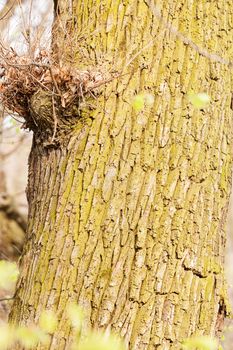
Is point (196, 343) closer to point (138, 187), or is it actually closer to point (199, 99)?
point (138, 187)

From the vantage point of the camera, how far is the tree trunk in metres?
2.30

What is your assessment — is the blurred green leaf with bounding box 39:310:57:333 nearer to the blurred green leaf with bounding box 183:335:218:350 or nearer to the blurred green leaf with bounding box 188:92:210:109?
the blurred green leaf with bounding box 183:335:218:350

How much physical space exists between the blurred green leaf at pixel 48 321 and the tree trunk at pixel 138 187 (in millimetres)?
33

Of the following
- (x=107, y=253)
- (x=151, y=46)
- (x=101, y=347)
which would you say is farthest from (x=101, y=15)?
(x=101, y=347)

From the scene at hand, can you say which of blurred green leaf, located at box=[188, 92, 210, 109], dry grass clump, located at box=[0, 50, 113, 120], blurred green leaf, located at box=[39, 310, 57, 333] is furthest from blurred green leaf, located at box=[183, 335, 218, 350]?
Result: dry grass clump, located at box=[0, 50, 113, 120]

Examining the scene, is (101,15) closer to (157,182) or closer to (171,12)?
(171,12)

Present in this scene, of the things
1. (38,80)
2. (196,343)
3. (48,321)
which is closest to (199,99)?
(38,80)

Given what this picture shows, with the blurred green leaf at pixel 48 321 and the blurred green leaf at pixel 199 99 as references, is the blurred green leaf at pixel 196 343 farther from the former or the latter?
the blurred green leaf at pixel 199 99

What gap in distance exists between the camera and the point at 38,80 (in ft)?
8.18

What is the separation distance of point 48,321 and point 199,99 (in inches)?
45.4

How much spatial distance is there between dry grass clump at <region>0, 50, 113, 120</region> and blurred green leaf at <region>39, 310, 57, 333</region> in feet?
3.02

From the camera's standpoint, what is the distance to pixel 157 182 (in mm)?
2400

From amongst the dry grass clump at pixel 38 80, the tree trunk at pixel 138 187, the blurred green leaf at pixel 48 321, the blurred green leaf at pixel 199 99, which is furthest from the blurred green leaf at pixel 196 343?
the dry grass clump at pixel 38 80

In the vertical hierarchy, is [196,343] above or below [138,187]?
below
